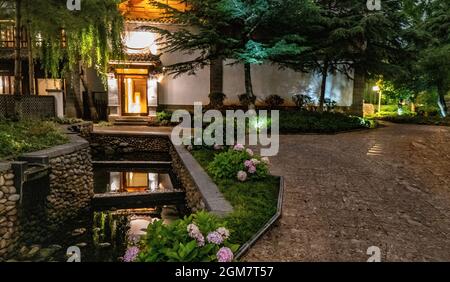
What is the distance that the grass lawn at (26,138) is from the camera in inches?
282

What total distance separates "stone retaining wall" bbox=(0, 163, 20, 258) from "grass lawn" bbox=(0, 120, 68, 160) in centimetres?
74

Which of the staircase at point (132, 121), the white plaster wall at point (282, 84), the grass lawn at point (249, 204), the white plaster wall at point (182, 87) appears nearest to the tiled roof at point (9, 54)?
the staircase at point (132, 121)

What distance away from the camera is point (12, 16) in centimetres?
1197

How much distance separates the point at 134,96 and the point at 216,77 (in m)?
4.88

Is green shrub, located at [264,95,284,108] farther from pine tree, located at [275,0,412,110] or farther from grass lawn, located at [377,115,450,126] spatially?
grass lawn, located at [377,115,450,126]

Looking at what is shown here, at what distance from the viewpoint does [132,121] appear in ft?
58.6

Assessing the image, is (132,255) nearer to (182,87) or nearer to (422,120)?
(182,87)

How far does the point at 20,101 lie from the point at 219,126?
7009 mm

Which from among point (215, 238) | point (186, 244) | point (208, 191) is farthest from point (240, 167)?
point (186, 244)

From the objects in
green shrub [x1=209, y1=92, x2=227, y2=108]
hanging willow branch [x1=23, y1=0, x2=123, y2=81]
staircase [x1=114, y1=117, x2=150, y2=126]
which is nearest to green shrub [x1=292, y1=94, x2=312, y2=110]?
green shrub [x1=209, y1=92, x2=227, y2=108]

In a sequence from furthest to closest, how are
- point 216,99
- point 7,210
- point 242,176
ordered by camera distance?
point 216,99 → point 242,176 → point 7,210

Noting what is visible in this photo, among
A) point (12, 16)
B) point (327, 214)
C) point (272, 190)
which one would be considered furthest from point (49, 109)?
point (327, 214)

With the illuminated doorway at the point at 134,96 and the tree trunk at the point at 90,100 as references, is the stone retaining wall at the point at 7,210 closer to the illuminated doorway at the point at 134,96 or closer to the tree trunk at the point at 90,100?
the illuminated doorway at the point at 134,96

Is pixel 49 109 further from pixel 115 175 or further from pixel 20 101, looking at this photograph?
pixel 115 175
